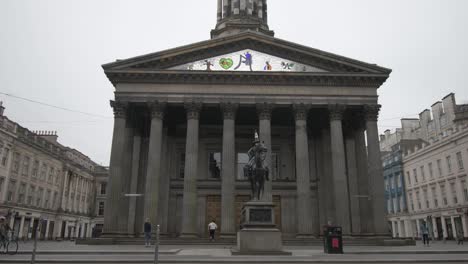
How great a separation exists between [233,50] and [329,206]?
14502mm

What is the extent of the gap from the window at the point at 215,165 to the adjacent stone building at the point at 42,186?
617 inches

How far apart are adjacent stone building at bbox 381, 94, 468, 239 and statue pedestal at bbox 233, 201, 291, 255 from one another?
26398mm

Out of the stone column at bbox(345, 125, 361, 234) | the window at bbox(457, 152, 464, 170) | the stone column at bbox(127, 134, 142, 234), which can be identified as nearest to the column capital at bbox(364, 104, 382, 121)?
the stone column at bbox(345, 125, 361, 234)

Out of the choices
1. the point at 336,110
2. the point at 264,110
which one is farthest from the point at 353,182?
the point at 264,110

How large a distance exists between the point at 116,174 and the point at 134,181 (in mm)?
3592

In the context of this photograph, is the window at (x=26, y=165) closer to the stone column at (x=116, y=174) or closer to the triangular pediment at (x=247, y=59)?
the stone column at (x=116, y=174)

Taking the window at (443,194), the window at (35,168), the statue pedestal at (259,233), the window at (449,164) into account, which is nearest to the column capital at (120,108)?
the statue pedestal at (259,233)

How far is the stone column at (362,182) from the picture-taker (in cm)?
2886

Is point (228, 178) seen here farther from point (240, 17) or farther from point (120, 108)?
point (240, 17)

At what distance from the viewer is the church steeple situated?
38125 mm

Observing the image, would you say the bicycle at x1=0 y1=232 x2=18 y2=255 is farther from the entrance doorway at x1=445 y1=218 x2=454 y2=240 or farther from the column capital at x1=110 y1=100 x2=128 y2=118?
the entrance doorway at x1=445 y1=218 x2=454 y2=240

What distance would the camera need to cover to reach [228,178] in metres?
27.0

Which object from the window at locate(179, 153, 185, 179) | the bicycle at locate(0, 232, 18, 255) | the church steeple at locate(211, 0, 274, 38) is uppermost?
the church steeple at locate(211, 0, 274, 38)

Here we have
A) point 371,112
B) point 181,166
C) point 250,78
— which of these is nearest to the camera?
point 371,112
